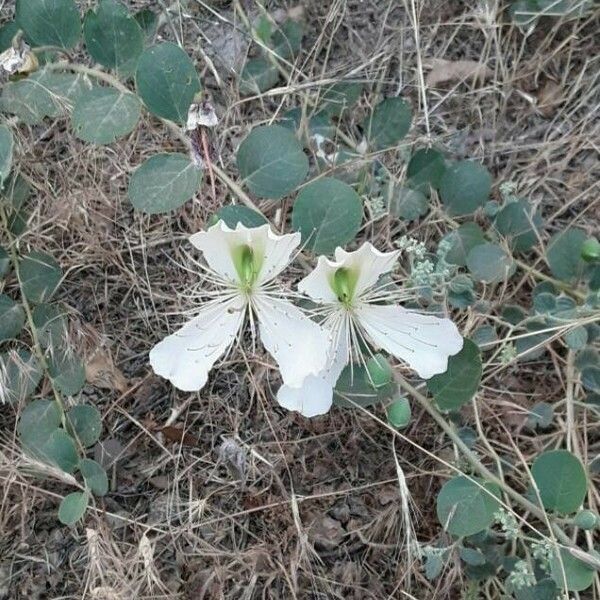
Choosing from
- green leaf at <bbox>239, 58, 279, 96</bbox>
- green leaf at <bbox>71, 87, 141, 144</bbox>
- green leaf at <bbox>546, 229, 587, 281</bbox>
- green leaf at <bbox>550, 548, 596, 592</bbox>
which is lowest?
green leaf at <bbox>550, 548, 596, 592</bbox>

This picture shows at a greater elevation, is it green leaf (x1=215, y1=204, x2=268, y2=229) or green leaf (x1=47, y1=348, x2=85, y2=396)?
green leaf (x1=215, y1=204, x2=268, y2=229)

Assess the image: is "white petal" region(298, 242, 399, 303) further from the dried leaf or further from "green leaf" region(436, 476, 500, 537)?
the dried leaf

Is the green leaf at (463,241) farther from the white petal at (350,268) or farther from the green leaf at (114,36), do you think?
the green leaf at (114,36)

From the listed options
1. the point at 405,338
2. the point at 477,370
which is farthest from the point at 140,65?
the point at 477,370

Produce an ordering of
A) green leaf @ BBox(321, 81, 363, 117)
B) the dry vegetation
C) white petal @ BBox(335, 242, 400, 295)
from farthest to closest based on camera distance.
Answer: green leaf @ BBox(321, 81, 363, 117) → the dry vegetation → white petal @ BBox(335, 242, 400, 295)

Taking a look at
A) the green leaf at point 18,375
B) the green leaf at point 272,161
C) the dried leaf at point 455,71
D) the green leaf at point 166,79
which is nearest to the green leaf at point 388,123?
the dried leaf at point 455,71

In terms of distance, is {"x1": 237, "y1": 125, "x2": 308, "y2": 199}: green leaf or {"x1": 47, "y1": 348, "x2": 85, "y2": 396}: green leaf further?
{"x1": 47, "y1": 348, "x2": 85, "y2": 396}: green leaf

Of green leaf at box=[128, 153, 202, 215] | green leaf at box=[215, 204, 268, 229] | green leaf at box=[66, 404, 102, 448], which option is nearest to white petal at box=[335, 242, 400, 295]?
green leaf at box=[215, 204, 268, 229]
